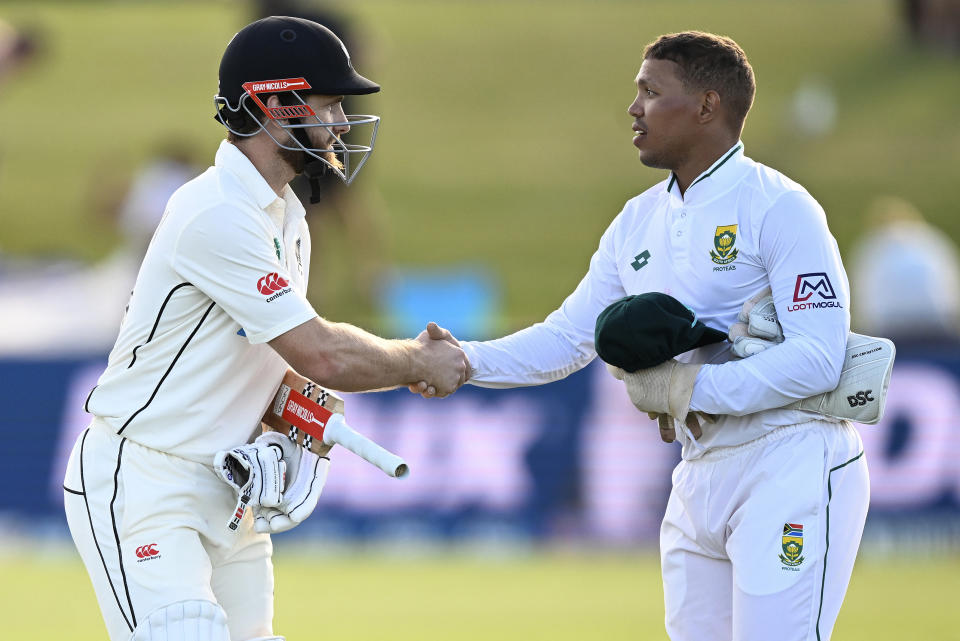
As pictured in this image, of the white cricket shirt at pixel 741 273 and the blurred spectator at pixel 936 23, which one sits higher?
the white cricket shirt at pixel 741 273

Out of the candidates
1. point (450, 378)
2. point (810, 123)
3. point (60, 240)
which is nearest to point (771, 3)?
point (810, 123)

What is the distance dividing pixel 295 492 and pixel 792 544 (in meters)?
1.44

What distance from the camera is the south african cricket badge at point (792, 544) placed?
12.5 ft

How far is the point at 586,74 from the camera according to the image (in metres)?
22.4

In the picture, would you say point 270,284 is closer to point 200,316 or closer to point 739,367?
point 200,316

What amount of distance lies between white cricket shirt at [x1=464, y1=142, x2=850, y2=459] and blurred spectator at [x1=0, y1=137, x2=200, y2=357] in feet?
26.8

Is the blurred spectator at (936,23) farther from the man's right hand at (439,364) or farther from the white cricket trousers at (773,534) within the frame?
the white cricket trousers at (773,534)

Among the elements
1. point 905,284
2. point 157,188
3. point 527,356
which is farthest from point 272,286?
point 157,188

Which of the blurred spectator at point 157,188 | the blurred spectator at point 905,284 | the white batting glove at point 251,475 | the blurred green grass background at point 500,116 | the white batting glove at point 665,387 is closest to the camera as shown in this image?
the white batting glove at point 251,475

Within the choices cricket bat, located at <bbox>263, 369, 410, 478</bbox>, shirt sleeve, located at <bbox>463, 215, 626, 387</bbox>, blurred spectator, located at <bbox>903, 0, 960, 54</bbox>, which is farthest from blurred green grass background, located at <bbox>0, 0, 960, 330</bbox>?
cricket bat, located at <bbox>263, 369, 410, 478</bbox>

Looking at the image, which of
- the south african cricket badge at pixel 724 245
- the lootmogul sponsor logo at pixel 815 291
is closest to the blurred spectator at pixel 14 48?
the south african cricket badge at pixel 724 245

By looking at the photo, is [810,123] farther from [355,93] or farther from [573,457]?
[355,93]

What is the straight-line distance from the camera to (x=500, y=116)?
2173 centimetres

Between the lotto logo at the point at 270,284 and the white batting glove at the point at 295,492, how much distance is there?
1.60ft
